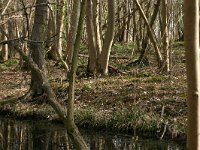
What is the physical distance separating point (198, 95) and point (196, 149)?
0.23m

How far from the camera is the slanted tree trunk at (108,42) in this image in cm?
1770

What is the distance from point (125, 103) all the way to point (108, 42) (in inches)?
201

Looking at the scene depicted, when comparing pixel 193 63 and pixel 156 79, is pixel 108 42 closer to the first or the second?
pixel 156 79

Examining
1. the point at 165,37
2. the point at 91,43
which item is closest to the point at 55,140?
the point at 91,43

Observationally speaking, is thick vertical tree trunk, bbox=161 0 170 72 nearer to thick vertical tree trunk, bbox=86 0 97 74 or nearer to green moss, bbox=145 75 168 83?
green moss, bbox=145 75 168 83

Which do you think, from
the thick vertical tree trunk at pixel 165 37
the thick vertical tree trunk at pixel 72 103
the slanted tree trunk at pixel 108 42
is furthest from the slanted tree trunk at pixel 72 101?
the thick vertical tree trunk at pixel 165 37

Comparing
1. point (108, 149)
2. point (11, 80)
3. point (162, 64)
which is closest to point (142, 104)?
point (108, 149)

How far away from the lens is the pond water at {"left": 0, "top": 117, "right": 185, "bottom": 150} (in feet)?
34.7

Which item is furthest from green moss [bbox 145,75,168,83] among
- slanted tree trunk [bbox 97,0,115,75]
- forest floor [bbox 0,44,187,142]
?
slanted tree trunk [bbox 97,0,115,75]

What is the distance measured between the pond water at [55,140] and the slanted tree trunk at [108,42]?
5.59m

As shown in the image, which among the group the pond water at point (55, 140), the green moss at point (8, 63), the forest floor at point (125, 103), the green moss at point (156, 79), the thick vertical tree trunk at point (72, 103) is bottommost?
the pond water at point (55, 140)

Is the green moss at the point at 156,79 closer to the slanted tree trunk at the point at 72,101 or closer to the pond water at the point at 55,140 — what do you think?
the pond water at the point at 55,140

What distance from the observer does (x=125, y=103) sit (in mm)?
13461

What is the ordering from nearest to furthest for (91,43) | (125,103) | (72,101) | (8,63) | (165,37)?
(72,101) → (125,103) → (165,37) → (91,43) → (8,63)
